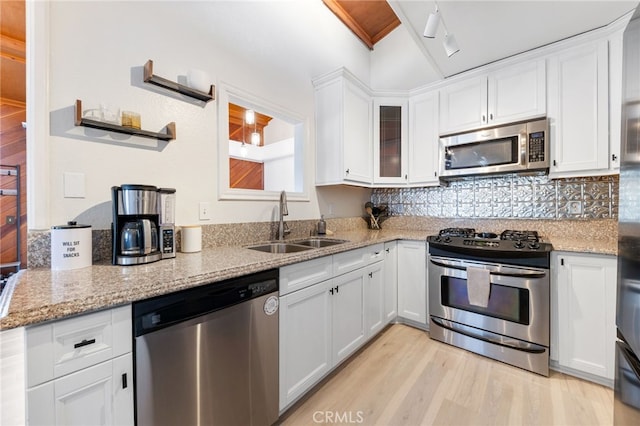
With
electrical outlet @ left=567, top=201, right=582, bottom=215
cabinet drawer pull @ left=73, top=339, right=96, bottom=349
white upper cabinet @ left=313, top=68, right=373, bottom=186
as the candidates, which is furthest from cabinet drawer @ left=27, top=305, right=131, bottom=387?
electrical outlet @ left=567, top=201, right=582, bottom=215

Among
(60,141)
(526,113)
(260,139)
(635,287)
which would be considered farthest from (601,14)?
(260,139)

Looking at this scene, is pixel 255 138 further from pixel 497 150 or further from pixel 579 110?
pixel 579 110

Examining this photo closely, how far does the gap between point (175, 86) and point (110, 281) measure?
1.16 metres

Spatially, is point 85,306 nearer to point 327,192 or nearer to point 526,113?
point 327,192

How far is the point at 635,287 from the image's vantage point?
85cm

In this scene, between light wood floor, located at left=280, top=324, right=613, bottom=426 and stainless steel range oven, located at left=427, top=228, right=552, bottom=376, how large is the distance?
14 centimetres

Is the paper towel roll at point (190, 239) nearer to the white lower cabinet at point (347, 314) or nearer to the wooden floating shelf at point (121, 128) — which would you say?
the wooden floating shelf at point (121, 128)

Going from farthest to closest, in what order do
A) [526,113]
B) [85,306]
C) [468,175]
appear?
[468,175], [526,113], [85,306]

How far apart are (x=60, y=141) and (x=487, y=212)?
3239 mm

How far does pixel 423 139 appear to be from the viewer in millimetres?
2770

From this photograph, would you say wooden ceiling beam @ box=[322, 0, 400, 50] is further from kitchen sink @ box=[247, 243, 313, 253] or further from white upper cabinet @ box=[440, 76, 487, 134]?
kitchen sink @ box=[247, 243, 313, 253]

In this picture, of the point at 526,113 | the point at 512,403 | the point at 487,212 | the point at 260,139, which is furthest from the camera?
the point at 260,139

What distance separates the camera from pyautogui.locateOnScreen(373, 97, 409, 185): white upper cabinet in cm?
289

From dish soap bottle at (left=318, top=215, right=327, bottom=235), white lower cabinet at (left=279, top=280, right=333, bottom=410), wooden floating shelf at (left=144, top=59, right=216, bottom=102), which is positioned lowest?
white lower cabinet at (left=279, top=280, right=333, bottom=410)
